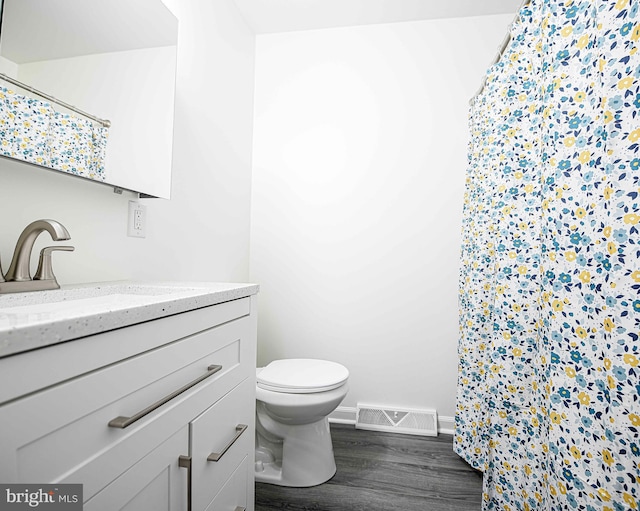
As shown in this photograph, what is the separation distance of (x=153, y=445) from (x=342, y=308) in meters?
1.72

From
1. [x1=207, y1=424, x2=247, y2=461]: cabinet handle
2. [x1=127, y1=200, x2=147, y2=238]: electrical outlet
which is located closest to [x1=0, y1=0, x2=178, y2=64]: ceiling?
[x1=127, y1=200, x2=147, y2=238]: electrical outlet

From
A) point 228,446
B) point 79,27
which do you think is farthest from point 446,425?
point 79,27

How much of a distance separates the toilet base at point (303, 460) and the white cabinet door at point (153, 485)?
3.09 feet

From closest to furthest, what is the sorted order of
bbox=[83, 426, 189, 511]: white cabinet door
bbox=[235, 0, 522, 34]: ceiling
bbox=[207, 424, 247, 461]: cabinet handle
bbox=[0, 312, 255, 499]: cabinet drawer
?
bbox=[0, 312, 255, 499]: cabinet drawer, bbox=[83, 426, 189, 511]: white cabinet door, bbox=[207, 424, 247, 461]: cabinet handle, bbox=[235, 0, 522, 34]: ceiling

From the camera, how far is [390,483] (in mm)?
1709

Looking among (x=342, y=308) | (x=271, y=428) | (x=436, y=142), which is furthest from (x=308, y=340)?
(x=436, y=142)

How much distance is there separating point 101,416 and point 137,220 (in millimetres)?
967

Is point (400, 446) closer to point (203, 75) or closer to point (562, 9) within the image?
point (562, 9)

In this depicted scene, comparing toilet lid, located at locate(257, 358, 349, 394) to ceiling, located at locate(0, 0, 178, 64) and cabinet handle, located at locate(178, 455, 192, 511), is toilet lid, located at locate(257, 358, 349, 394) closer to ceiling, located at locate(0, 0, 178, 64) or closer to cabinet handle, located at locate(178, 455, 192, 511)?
cabinet handle, located at locate(178, 455, 192, 511)

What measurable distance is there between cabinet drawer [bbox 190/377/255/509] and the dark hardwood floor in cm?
47

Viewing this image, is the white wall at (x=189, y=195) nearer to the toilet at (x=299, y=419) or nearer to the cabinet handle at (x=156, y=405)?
the cabinet handle at (x=156, y=405)

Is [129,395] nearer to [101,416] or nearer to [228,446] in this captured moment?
[101,416]

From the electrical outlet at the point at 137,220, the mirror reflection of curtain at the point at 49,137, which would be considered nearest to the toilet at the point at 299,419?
the electrical outlet at the point at 137,220

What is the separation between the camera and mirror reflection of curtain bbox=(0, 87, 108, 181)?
0.90 metres
